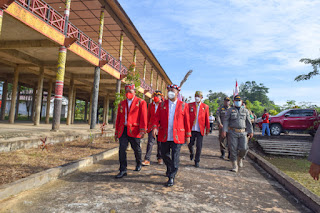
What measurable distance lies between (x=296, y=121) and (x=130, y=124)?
12472mm

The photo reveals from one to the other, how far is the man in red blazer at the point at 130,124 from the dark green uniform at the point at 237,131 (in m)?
2.49

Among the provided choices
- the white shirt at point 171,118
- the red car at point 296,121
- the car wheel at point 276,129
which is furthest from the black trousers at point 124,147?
the red car at point 296,121

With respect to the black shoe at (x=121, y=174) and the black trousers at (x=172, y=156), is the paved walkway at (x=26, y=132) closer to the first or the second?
the black shoe at (x=121, y=174)

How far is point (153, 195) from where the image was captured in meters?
3.19

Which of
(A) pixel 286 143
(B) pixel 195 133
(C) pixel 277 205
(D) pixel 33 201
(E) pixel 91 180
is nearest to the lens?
(D) pixel 33 201

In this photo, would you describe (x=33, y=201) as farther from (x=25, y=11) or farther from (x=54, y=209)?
(x=25, y=11)

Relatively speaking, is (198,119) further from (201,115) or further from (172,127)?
(172,127)

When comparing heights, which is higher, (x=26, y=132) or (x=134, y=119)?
(x=134, y=119)

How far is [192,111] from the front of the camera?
5852mm

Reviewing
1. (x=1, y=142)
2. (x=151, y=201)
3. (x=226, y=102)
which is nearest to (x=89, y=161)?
(x=1, y=142)

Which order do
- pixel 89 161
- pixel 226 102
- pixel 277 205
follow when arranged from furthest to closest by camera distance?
pixel 226 102 → pixel 89 161 → pixel 277 205

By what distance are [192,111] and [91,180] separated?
10.6 ft

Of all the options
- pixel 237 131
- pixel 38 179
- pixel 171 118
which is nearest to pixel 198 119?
pixel 237 131

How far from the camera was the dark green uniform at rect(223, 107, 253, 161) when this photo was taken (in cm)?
528
